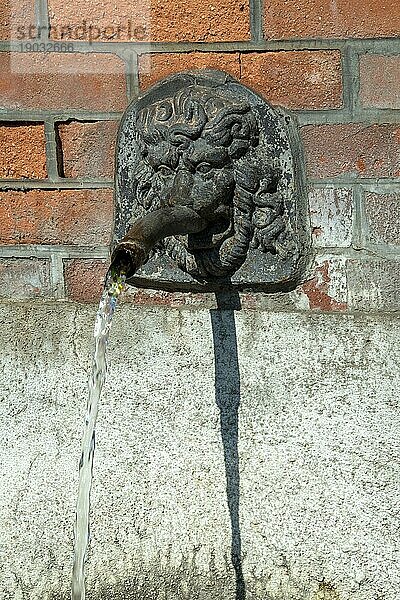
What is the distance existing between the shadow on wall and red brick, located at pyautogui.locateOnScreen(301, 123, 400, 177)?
0.21 meters

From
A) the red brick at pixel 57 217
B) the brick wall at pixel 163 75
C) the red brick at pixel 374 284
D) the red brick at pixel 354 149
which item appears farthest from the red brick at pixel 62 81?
the red brick at pixel 374 284

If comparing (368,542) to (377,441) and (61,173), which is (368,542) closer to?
(377,441)

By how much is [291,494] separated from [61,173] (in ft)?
1.70

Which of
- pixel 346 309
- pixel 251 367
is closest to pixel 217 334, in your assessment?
pixel 251 367

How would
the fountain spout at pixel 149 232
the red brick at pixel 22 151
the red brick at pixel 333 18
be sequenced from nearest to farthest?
the fountain spout at pixel 149 232, the red brick at pixel 333 18, the red brick at pixel 22 151

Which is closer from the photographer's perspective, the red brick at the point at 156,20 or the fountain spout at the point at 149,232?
the fountain spout at the point at 149,232

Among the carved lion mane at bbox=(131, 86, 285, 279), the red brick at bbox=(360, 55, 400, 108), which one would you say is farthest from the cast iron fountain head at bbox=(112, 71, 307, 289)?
the red brick at bbox=(360, 55, 400, 108)

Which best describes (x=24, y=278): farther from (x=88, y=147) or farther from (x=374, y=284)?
(x=374, y=284)

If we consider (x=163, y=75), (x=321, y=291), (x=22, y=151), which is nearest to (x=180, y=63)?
(x=163, y=75)

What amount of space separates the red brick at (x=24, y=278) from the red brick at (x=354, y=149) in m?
0.39

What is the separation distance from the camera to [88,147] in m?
1.21

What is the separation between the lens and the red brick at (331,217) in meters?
1.17

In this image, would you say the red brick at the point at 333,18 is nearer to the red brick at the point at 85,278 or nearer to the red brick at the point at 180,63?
the red brick at the point at 180,63

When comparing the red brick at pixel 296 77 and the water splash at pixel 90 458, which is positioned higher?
the red brick at pixel 296 77
